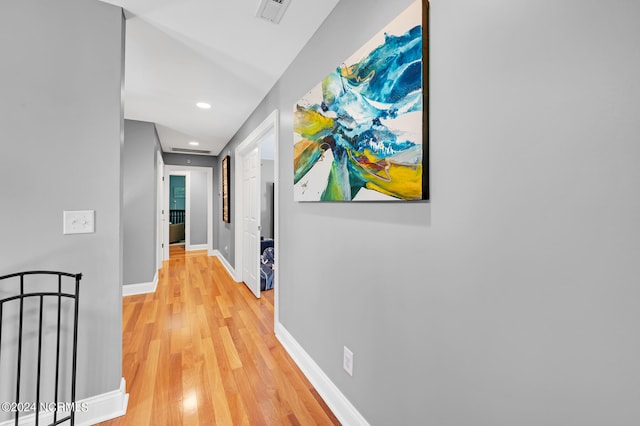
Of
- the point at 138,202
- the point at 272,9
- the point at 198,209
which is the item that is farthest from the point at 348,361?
the point at 198,209

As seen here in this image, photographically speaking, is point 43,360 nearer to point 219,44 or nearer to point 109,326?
point 109,326

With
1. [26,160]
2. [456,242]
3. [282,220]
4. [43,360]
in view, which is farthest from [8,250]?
[456,242]

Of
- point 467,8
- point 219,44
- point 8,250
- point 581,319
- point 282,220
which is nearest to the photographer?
point 581,319

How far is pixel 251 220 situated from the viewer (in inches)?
146

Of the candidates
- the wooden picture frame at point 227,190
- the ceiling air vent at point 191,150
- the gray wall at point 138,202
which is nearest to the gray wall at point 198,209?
the ceiling air vent at point 191,150

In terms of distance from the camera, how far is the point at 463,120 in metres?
0.90

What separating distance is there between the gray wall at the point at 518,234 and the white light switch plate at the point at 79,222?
5.19 ft

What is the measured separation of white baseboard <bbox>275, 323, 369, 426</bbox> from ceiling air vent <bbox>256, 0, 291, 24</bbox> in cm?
230

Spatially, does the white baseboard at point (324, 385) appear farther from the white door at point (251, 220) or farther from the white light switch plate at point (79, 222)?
the white light switch plate at point (79, 222)

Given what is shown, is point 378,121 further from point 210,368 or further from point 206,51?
point 210,368

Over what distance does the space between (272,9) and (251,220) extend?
2578mm

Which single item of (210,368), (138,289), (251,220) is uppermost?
(251,220)

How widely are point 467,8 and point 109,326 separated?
2303 mm

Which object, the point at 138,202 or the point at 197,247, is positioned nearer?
the point at 138,202
